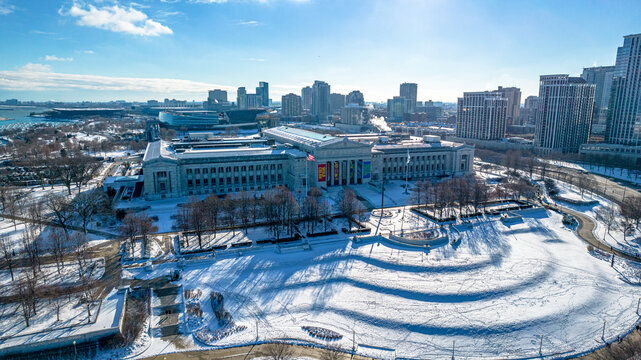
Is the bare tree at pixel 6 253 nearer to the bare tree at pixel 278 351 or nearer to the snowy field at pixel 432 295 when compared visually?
the snowy field at pixel 432 295

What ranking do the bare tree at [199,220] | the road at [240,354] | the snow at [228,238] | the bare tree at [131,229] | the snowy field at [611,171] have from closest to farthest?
the road at [240,354] → the bare tree at [131,229] → the bare tree at [199,220] → the snow at [228,238] → the snowy field at [611,171]

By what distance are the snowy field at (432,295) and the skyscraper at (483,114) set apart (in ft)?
401

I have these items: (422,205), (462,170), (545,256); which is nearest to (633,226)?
(545,256)

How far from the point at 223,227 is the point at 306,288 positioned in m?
25.0

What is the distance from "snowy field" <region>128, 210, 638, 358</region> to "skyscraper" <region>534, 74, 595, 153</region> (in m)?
109

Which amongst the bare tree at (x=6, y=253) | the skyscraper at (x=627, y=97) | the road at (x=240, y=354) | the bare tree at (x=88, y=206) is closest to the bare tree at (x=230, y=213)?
the bare tree at (x=88, y=206)

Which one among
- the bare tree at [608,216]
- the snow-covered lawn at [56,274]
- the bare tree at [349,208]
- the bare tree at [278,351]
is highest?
the bare tree at [349,208]

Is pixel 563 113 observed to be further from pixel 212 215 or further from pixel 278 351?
pixel 278 351

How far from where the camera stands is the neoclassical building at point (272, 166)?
8175cm

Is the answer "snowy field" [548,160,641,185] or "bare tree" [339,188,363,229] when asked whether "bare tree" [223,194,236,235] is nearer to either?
"bare tree" [339,188,363,229]

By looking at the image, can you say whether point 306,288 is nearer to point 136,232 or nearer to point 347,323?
point 347,323

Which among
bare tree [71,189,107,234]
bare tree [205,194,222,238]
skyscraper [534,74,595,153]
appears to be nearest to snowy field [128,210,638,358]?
bare tree [205,194,222,238]

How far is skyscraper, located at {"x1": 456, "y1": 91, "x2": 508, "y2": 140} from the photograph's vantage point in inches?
6575

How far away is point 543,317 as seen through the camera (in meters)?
38.0
